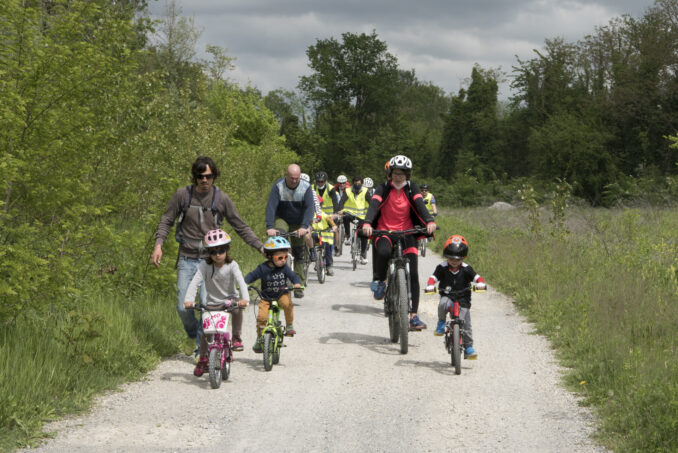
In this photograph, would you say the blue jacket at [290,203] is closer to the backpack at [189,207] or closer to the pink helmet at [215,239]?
the backpack at [189,207]

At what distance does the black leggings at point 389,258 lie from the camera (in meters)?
9.31

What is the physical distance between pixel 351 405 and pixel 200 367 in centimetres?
171

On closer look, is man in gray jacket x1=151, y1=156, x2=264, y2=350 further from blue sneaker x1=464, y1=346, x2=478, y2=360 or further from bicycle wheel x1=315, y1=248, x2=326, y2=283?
bicycle wheel x1=315, y1=248, x2=326, y2=283

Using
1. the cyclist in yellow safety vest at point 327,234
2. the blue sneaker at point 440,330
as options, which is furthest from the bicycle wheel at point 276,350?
the cyclist in yellow safety vest at point 327,234

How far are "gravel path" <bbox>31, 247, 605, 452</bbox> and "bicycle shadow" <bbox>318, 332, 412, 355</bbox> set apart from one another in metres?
0.01

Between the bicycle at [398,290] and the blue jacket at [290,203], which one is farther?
the blue jacket at [290,203]

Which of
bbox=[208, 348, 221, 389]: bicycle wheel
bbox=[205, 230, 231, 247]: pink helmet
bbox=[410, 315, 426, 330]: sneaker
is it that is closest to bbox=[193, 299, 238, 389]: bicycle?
bbox=[208, 348, 221, 389]: bicycle wheel

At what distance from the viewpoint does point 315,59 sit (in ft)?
258

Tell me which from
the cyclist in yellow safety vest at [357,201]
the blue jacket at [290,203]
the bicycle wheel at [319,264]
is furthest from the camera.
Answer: the cyclist in yellow safety vest at [357,201]

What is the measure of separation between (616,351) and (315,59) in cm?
7344

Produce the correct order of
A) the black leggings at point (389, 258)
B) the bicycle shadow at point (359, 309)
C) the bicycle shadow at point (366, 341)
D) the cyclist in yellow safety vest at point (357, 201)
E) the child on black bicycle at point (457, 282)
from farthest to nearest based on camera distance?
1. the cyclist in yellow safety vest at point (357, 201)
2. the bicycle shadow at point (359, 309)
3. the black leggings at point (389, 258)
4. the bicycle shadow at point (366, 341)
5. the child on black bicycle at point (457, 282)

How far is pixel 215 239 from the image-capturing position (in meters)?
7.23

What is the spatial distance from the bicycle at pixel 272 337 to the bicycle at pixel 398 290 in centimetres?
145

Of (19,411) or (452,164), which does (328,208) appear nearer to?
(19,411)
